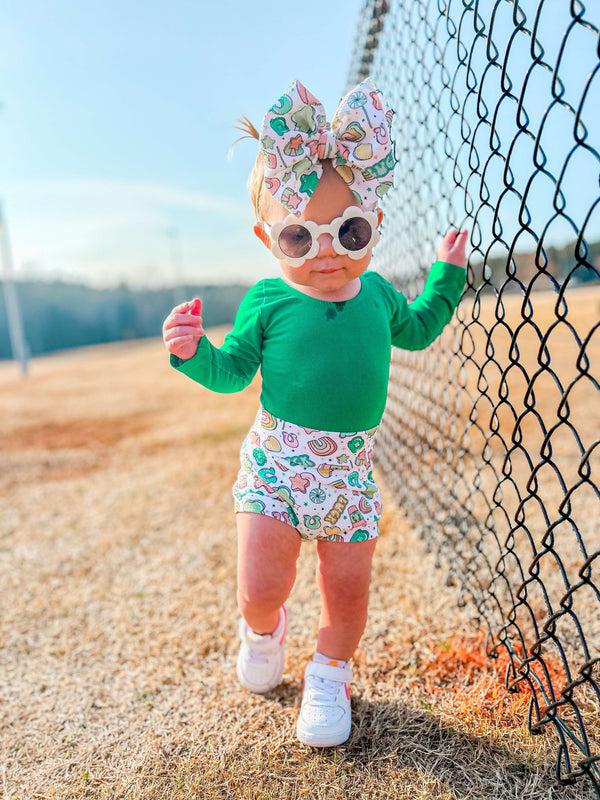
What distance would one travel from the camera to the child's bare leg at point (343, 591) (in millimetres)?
1613

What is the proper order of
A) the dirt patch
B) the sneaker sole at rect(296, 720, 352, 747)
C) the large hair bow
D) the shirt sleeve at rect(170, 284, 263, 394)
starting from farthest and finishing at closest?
the dirt patch → the sneaker sole at rect(296, 720, 352, 747) → the shirt sleeve at rect(170, 284, 263, 394) → the large hair bow

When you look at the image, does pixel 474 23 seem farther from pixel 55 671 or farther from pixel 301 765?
pixel 55 671

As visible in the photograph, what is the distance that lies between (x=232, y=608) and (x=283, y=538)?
40.3 inches

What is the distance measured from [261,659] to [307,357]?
963 mm

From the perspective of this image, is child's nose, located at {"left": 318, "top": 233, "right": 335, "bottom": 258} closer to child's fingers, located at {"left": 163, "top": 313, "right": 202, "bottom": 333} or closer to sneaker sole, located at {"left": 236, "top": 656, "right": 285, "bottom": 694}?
child's fingers, located at {"left": 163, "top": 313, "right": 202, "bottom": 333}

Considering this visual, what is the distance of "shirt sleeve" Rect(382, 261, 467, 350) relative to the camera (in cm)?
178

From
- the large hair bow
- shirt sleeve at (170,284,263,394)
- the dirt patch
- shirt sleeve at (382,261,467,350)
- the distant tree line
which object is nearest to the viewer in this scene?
the large hair bow

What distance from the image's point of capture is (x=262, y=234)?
1583 mm

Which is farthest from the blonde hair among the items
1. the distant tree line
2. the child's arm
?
A: the distant tree line

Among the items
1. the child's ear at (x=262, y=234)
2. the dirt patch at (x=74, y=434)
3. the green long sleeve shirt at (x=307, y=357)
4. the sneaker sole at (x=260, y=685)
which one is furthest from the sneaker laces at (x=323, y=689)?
the dirt patch at (x=74, y=434)

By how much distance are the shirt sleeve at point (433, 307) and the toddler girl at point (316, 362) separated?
0.07 metres

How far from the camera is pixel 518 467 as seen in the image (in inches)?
147

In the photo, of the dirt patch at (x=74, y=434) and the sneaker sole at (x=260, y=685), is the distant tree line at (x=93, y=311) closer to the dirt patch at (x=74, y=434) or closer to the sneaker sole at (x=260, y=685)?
the dirt patch at (x=74, y=434)

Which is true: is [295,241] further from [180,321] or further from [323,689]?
[323,689]
